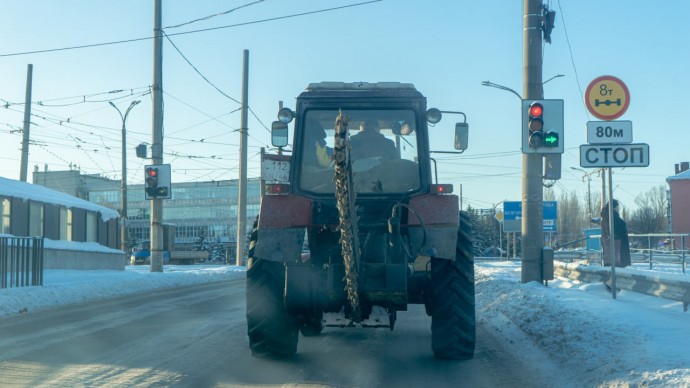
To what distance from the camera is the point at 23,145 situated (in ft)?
114

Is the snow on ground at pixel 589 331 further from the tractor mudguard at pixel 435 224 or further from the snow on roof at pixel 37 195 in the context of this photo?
the snow on roof at pixel 37 195

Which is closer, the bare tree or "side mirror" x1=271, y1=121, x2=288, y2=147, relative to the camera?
"side mirror" x1=271, y1=121, x2=288, y2=147

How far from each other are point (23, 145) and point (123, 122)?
5.56m

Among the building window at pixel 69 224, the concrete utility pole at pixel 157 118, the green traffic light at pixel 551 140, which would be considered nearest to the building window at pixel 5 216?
the building window at pixel 69 224

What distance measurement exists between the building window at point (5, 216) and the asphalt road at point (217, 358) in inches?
747

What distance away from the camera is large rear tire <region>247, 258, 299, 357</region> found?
7883mm

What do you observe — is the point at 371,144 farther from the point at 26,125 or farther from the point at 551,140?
the point at 26,125

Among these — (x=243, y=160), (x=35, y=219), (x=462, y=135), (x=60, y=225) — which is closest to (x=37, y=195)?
(x=35, y=219)

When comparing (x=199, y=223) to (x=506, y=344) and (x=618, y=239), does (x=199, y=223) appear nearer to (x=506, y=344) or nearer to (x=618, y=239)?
(x=618, y=239)

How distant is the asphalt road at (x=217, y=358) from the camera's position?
6.95 meters

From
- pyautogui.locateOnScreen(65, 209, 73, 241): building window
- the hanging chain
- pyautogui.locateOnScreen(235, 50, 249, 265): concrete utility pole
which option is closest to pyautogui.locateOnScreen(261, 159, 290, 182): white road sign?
the hanging chain

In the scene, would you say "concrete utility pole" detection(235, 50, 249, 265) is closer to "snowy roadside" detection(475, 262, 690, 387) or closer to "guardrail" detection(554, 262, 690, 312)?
"guardrail" detection(554, 262, 690, 312)

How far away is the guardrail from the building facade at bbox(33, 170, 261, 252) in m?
69.8

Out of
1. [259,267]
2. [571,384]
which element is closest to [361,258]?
[259,267]
